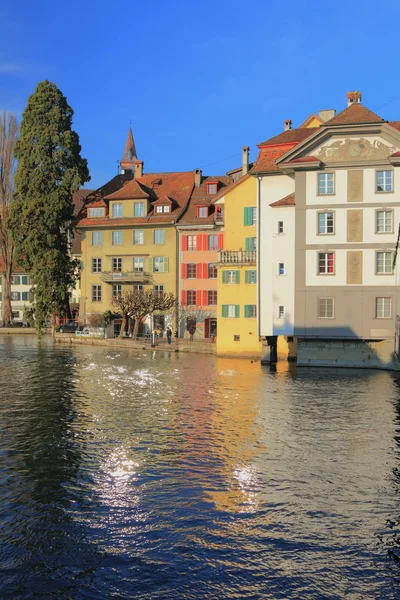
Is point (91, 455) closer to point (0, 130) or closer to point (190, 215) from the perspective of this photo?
point (190, 215)

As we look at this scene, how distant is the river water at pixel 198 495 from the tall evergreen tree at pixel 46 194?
34.3 meters

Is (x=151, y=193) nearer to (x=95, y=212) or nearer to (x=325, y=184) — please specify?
(x=95, y=212)

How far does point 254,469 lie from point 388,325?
23139 mm

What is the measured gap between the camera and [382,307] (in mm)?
36938

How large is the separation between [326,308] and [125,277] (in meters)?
29.0

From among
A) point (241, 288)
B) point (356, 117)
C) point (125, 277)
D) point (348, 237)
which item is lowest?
point (241, 288)

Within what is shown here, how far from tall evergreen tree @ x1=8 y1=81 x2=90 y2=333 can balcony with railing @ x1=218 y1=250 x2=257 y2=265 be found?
2067 cm

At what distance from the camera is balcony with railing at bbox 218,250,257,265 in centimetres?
4722

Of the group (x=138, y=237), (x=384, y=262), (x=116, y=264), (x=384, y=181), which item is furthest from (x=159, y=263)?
(x=384, y=181)

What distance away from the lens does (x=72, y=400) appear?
26.2 m

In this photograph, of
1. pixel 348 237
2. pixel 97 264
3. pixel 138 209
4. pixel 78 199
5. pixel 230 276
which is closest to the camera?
pixel 348 237

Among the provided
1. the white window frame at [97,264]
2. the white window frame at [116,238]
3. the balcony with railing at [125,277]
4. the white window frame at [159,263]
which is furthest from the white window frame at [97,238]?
the white window frame at [159,263]

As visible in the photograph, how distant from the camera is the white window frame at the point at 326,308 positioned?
37531mm

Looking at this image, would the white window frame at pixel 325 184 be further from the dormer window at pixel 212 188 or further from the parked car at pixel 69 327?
the parked car at pixel 69 327
